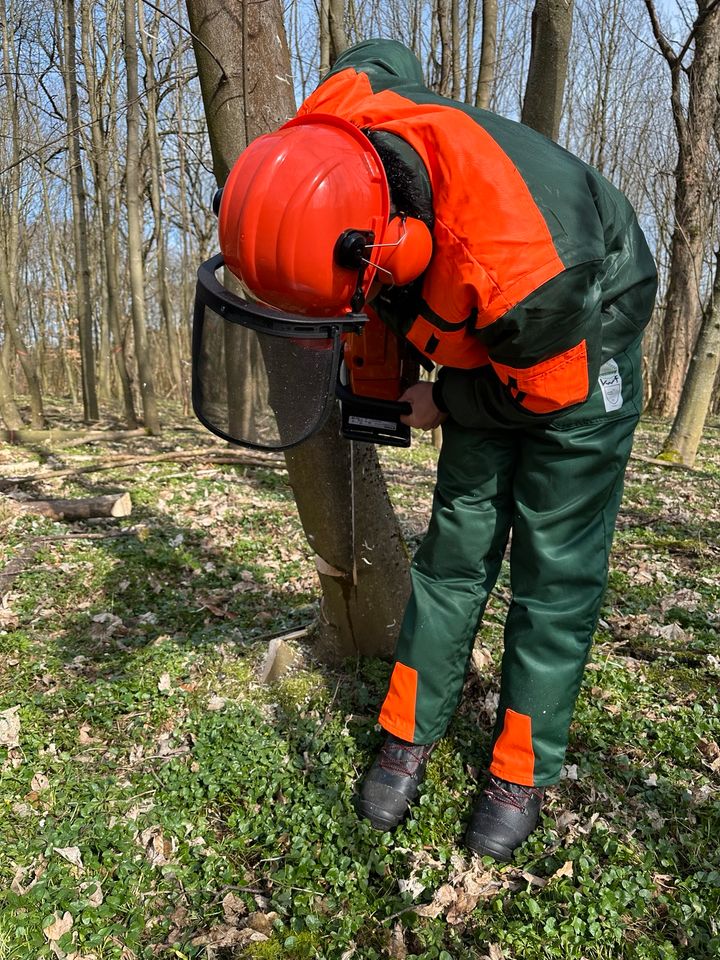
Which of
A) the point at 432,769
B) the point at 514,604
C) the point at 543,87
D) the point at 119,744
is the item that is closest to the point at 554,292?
the point at 514,604

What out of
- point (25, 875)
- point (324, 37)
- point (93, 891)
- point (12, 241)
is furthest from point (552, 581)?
point (12, 241)

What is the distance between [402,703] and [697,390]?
6.85 metres

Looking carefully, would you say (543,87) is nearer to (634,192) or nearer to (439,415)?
(439,415)

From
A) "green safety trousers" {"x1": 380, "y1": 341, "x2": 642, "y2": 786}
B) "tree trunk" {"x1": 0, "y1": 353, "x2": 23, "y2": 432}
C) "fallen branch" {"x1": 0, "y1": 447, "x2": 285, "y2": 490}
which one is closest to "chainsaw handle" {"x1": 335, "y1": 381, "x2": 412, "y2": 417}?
"green safety trousers" {"x1": 380, "y1": 341, "x2": 642, "y2": 786}

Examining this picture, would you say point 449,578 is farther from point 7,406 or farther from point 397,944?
point 7,406

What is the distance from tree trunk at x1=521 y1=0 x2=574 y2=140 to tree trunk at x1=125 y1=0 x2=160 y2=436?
6.81m

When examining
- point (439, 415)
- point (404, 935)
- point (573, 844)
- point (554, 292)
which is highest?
point (554, 292)

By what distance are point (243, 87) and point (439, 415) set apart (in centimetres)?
127

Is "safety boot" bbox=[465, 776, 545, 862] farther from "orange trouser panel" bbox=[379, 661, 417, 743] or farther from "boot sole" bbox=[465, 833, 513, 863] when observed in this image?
"orange trouser panel" bbox=[379, 661, 417, 743]

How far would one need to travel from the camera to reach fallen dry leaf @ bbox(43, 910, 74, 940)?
190 cm

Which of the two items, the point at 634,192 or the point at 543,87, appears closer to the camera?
the point at 543,87

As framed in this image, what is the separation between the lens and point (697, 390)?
25.2 ft

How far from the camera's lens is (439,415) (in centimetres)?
214

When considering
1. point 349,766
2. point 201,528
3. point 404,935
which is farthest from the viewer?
point 201,528
